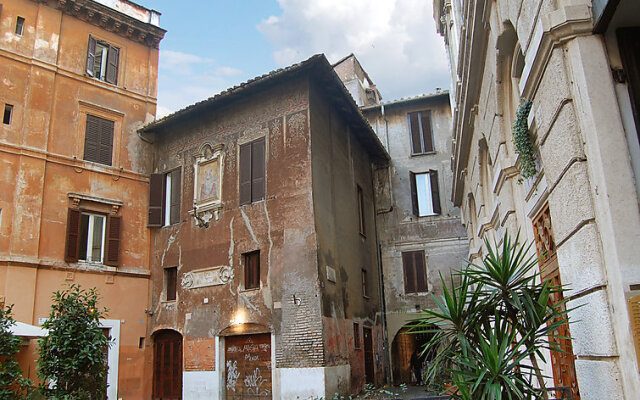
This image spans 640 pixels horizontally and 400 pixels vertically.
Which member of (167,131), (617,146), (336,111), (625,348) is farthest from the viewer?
(167,131)

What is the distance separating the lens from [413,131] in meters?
21.5

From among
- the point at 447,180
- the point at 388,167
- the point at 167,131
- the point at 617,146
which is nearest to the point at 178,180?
the point at 167,131

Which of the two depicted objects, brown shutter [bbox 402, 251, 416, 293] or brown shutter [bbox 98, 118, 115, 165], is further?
brown shutter [bbox 402, 251, 416, 293]

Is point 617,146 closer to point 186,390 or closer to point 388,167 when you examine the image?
Answer: point 186,390

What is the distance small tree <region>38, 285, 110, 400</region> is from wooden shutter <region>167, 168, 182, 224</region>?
6.64 metres

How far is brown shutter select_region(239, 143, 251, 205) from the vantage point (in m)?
15.9

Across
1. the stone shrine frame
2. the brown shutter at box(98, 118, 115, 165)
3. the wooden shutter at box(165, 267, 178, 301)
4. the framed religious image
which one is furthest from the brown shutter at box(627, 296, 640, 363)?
the brown shutter at box(98, 118, 115, 165)

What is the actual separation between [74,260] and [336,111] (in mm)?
9565

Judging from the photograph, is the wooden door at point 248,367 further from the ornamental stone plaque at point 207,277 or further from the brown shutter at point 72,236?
the brown shutter at point 72,236

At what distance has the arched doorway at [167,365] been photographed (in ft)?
52.6

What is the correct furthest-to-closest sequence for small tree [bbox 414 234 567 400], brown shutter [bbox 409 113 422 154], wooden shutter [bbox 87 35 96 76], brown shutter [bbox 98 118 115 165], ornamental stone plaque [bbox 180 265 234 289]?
brown shutter [bbox 409 113 422 154] → wooden shutter [bbox 87 35 96 76] → brown shutter [bbox 98 118 115 165] → ornamental stone plaque [bbox 180 265 234 289] → small tree [bbox 414 234 567 400]

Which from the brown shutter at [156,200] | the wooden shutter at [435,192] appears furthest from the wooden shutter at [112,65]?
the wooden shutter at [435,192]

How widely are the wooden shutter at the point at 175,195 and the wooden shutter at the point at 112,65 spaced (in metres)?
3.92

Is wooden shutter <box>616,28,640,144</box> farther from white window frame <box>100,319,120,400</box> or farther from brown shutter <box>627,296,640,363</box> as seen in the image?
white window frame <box>100,319,120,400</box>
